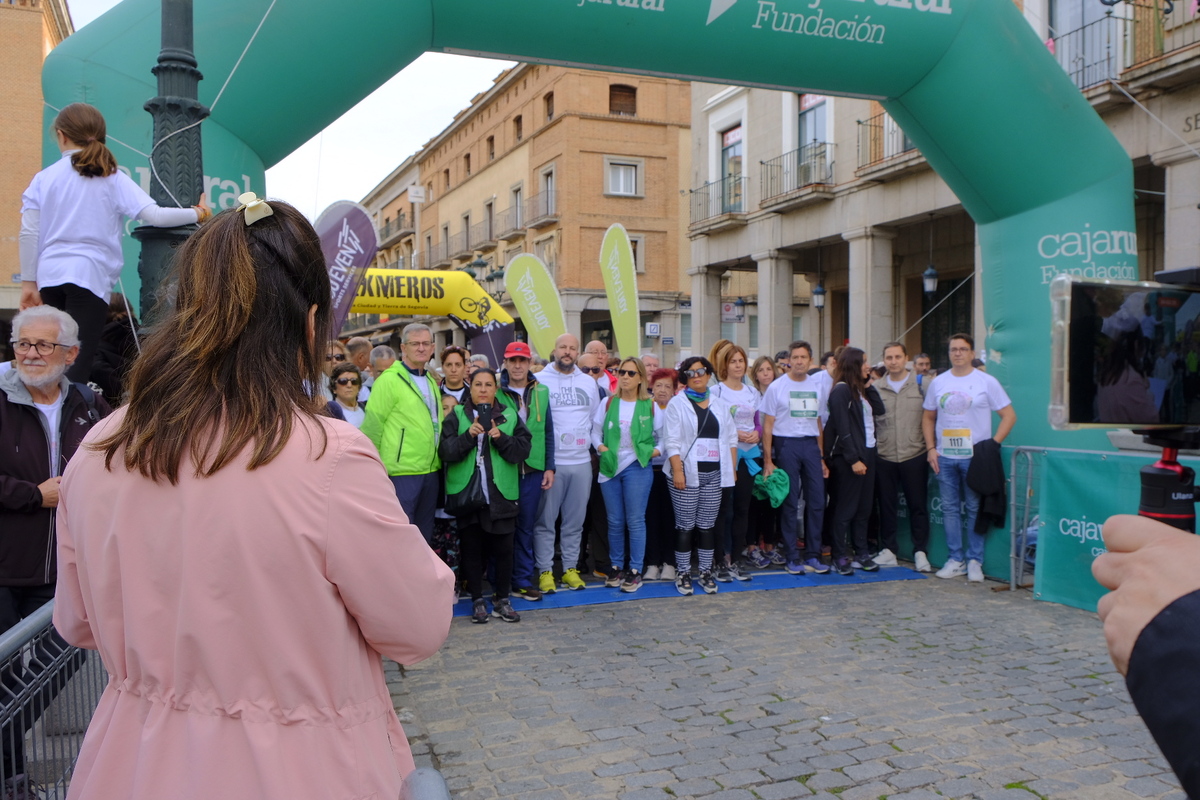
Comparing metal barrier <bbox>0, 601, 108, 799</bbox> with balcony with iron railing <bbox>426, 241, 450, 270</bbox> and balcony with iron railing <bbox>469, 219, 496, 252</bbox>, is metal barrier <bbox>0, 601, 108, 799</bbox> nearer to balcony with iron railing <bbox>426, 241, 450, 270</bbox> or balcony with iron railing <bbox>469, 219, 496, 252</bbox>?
balcony with iron railing <bbox>469, 219, 496, 252</bbox>

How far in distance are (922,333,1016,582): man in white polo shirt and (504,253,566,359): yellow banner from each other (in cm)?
724

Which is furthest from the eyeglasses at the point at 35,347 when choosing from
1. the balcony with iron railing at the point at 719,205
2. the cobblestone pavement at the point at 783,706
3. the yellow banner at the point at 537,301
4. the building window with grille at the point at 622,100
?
the building window with grille at the point at 622,100

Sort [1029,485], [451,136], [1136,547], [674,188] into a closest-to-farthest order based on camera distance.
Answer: [1136,547] < [1029,485] < [674,188] < [451,136]

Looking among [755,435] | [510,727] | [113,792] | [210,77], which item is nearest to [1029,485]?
[755,435]

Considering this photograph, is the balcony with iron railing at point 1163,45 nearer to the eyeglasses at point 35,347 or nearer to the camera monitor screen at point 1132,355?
the camera monitor screen at point 1132,355

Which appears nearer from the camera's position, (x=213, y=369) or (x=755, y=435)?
(x=213, y=369)

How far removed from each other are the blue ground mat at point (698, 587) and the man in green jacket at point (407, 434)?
105cm

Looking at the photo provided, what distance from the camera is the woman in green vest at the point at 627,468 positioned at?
776 cm

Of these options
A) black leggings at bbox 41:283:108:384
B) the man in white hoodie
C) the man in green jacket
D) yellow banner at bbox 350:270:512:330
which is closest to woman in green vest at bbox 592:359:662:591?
the man in white hoodie

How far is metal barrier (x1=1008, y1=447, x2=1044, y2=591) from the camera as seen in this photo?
742cm

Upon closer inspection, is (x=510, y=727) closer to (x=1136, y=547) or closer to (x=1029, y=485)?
(x=1136, y=547)

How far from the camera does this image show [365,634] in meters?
1.55

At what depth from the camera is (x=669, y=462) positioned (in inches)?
308

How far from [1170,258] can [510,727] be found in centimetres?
1185
